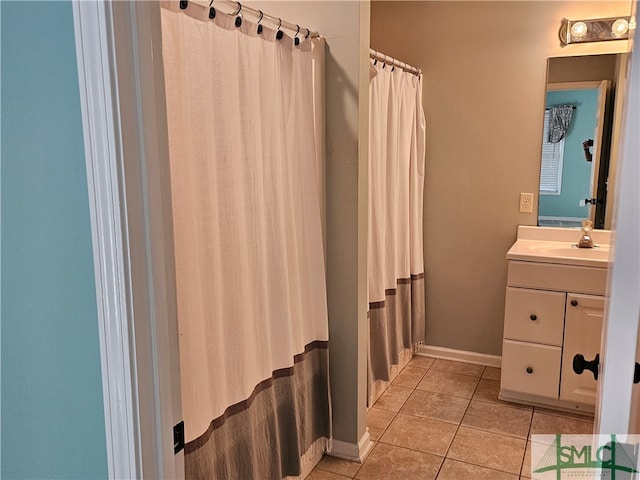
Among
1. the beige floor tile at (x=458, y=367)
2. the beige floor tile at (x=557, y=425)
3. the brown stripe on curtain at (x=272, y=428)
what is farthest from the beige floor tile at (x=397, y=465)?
the beige floor tile at (x=458, y=367)

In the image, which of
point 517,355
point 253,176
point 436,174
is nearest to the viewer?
point 253,176

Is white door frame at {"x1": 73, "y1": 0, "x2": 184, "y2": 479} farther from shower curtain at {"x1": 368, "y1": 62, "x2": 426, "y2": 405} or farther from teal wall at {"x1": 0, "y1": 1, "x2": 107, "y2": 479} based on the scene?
shower curtain at {"x1": 368, "y1": 62, "x2": 426, "y2": 405}

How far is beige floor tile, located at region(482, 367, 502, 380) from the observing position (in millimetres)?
3258

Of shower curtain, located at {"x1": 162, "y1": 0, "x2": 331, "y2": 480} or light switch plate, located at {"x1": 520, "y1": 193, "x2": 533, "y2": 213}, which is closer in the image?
shower curtain, located at {"x1": 162, "y1": 0, "x2": 331, "y2": 480}

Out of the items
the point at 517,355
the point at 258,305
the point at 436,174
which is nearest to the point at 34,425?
the point at 258,305

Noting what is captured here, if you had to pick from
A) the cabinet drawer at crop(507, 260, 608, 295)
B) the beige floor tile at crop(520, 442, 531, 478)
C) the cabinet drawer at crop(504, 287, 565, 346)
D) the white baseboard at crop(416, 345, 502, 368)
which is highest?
the cabinet drawer at crop(507, 260, 608, 295)

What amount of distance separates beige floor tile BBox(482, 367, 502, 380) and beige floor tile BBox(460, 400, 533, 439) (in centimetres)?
37

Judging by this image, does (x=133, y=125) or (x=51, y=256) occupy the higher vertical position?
(x=133, y=125)

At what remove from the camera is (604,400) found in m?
0.94

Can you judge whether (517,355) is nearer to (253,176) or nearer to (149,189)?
(253,176)

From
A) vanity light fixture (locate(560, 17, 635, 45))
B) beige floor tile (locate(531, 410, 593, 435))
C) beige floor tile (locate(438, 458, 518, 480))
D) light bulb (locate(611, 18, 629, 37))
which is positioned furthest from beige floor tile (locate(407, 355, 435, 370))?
light bulb (locate(611, 18, 629, 37))

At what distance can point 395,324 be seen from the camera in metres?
3.06

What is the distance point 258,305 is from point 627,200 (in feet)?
4.01

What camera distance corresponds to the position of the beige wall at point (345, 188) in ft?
6.93
